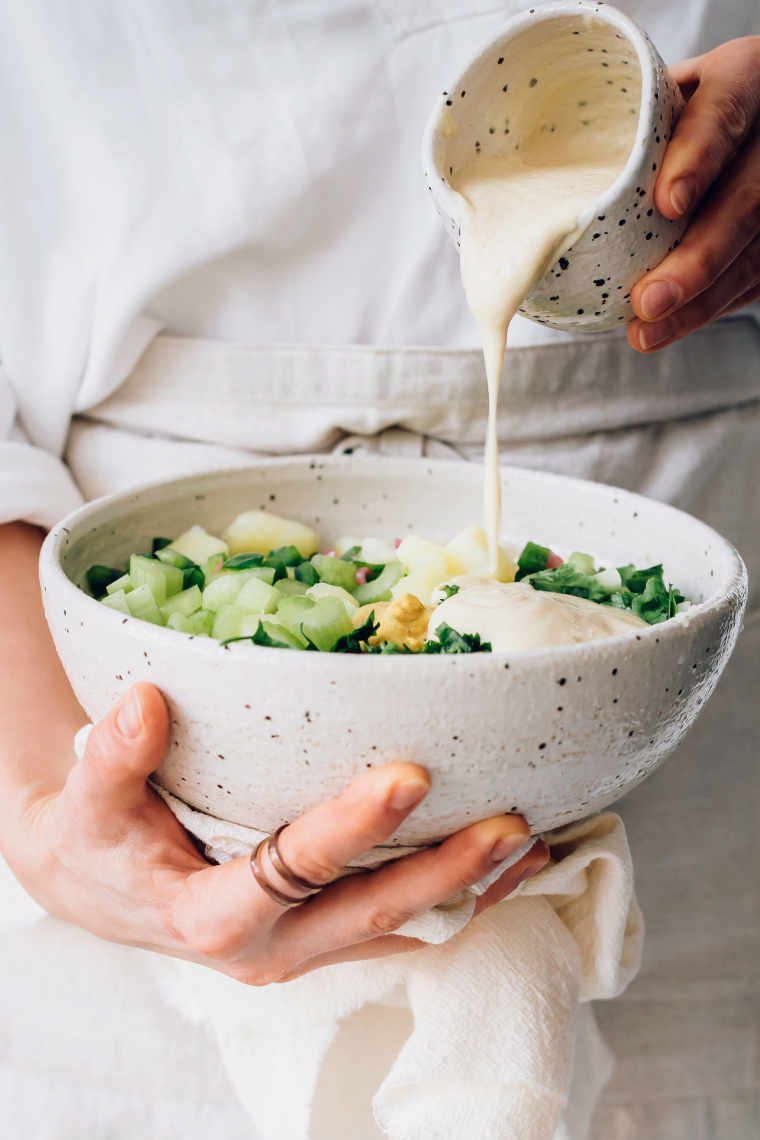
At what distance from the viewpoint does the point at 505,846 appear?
0.69 metres

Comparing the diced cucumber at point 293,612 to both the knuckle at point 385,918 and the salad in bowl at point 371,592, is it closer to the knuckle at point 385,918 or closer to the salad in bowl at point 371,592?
the salad in bowl at point 371,592

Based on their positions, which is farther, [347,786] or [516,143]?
[516,143]

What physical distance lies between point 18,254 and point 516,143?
0.54m

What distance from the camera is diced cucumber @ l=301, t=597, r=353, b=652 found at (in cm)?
76

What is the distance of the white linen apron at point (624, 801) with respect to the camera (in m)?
1.09

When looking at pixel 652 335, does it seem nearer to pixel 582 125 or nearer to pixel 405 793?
pixel 582 125

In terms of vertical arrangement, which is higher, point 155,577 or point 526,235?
point 526,235

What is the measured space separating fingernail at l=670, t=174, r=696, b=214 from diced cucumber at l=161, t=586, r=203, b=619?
0.46 m

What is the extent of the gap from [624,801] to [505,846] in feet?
2.03

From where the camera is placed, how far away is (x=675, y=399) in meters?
1.16

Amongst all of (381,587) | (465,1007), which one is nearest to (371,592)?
(381,587)

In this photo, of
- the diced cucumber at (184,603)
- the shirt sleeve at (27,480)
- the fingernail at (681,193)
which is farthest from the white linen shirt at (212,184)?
the fingernail at (681,193)

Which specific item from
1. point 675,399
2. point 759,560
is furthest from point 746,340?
point 759,560

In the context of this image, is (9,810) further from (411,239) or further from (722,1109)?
(722,1109)
